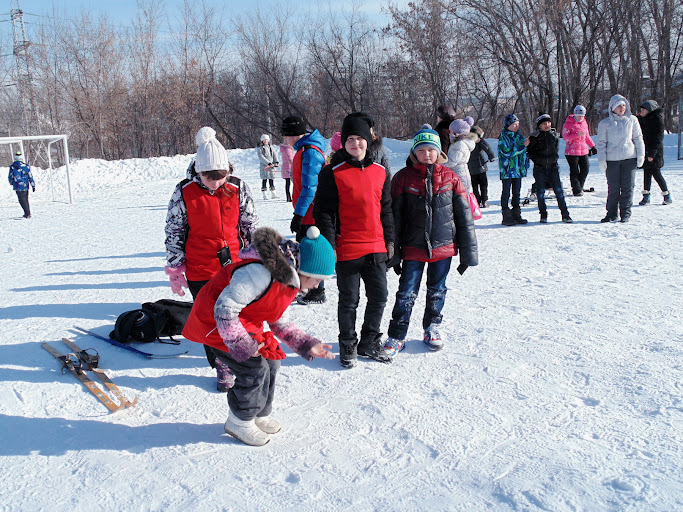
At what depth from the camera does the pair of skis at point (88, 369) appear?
3.34m

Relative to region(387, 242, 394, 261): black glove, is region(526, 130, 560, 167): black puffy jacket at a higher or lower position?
higher

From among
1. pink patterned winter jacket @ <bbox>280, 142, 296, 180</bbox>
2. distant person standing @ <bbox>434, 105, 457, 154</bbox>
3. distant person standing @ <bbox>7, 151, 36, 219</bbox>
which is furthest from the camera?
distant person standing @ <bbox>7, 151, 36, 219</bbox>

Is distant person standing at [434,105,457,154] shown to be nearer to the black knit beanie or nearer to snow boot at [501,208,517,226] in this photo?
snow boot at [501,208,517,226]

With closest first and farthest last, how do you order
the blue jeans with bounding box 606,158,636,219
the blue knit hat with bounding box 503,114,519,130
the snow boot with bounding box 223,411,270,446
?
1. the snow boot with bounding box 223,411,270,446
2. the blue jeans with bounding box 606,158,636,219
3. the blue knit hat with bounding box 503,114,519,130

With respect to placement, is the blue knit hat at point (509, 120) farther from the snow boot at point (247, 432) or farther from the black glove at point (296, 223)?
the snow boot at point (247, 432)

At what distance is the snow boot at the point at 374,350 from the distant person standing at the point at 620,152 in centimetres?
558

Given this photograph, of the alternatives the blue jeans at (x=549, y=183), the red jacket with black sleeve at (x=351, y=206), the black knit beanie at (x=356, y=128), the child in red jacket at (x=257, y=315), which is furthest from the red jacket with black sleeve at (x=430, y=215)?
the blue jeans at (x=549, y=183)

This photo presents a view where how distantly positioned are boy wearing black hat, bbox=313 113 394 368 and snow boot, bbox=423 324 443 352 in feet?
1.62

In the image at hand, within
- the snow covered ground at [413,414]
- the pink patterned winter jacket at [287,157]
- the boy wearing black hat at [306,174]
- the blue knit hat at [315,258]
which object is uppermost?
the pink patterned winter jacket at [287,157]

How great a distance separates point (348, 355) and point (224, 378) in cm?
87

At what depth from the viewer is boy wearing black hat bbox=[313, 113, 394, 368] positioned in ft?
11.5

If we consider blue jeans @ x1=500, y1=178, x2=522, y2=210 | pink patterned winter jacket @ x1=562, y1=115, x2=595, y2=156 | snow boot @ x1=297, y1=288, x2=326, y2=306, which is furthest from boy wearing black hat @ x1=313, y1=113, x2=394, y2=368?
pink patterned winter jacket @ x1=562, y1=115, x2=595, y2=156

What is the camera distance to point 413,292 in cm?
390

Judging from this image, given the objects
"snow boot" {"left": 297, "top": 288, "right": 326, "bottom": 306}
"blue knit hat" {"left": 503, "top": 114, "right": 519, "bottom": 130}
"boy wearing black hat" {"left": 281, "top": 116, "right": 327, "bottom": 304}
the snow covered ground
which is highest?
"blue knit hat" {"left": 503, "top": 114, "right": 519, "bottom": 130}
